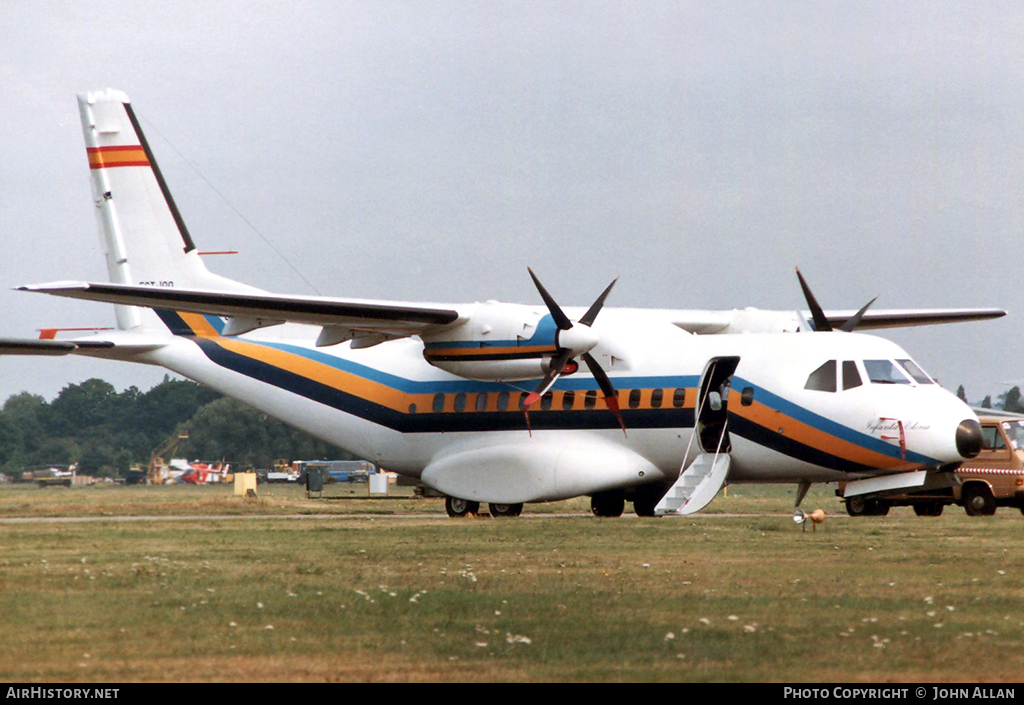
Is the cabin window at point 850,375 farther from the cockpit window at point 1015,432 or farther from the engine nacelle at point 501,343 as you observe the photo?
the cockpit window at point 1015,432

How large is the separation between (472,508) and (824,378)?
799cm

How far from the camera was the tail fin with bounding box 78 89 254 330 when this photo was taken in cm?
2902

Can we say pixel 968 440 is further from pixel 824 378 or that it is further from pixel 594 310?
pixel 594 310

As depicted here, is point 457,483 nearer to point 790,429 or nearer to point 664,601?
point 790,429

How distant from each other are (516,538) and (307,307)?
20.6 feet

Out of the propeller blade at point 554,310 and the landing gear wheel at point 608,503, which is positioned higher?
the propeller blade at point 554,310

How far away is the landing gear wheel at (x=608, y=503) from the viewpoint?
25.6 m

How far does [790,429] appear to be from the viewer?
21922 mm

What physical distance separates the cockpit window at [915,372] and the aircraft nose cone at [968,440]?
1419 mm

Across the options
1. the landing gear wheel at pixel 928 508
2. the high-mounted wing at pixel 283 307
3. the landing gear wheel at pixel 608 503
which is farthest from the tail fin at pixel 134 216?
the landing gear wheel at pixel 928 508

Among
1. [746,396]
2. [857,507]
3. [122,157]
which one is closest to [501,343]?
[746,396]

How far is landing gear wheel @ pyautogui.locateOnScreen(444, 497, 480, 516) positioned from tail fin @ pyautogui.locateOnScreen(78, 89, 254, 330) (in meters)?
7.74
